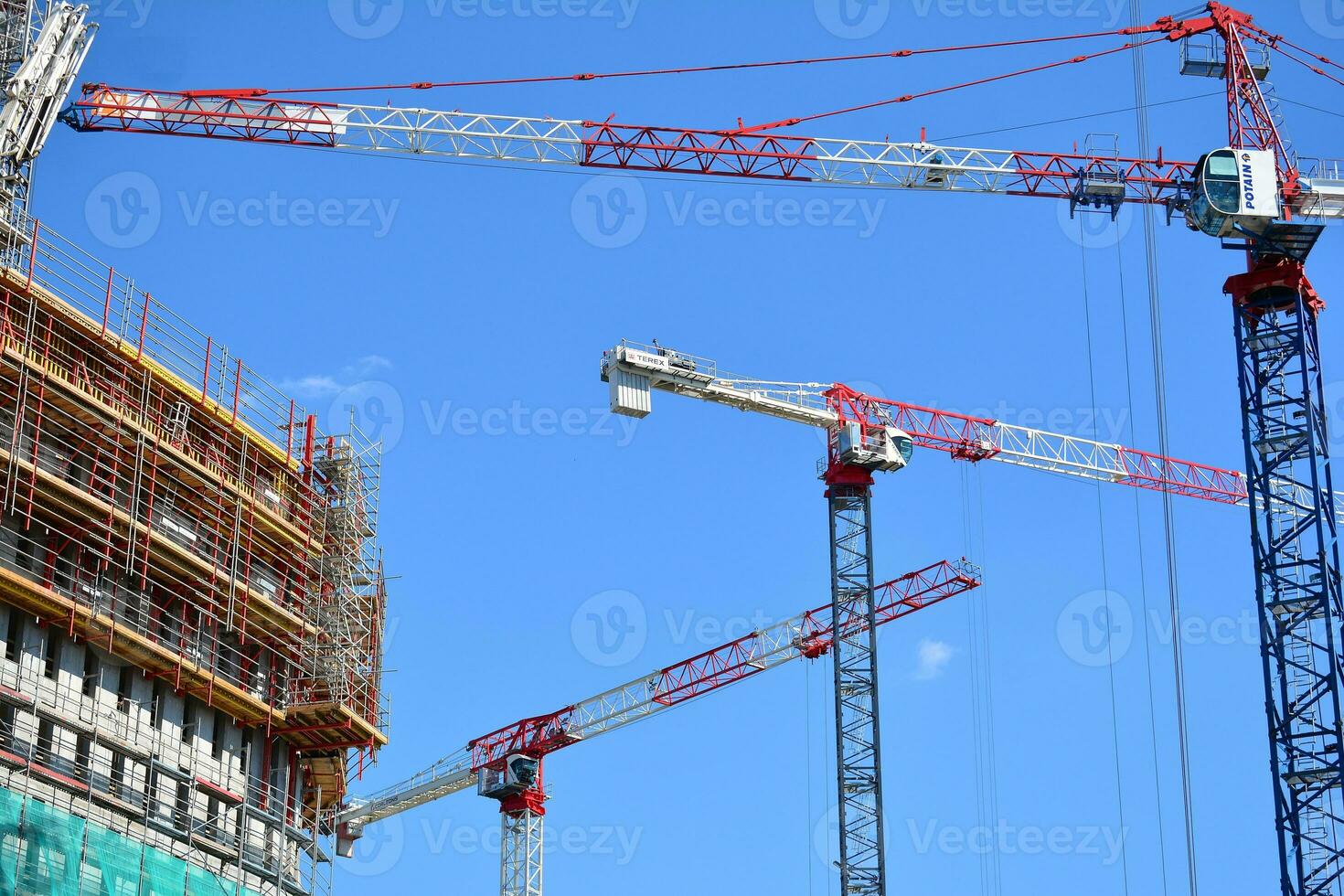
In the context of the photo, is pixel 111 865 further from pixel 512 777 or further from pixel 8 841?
pixel 512 777

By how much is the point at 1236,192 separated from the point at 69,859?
41651 mm

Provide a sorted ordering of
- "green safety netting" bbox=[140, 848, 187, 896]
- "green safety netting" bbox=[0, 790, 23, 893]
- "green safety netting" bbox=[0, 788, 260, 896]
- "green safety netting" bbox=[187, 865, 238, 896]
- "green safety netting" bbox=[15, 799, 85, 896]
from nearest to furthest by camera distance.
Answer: "green safety netting" bbox=[0, 790, 23, 893] → "green safety netting" bbox=[0, 788, 260, 896] → "green safety netting" bbox=[15, 799, 85, 896] → "green safety netting" bbox=[140, 848, 187, 896] → "green safety netting" bbox=[187, 865, 238, 896]

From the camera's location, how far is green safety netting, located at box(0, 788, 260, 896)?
172ft

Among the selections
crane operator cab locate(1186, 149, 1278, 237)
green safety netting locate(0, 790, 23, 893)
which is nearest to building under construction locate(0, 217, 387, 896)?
green safety netting locate(0, 790, 23, 893)

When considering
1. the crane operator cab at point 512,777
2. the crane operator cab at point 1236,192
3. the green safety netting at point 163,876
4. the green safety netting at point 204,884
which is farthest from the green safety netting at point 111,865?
the crane operator cab at point 512,777

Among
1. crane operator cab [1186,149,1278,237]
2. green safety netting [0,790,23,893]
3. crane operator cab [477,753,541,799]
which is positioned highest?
crane operator cab [1186,149,1278,237]

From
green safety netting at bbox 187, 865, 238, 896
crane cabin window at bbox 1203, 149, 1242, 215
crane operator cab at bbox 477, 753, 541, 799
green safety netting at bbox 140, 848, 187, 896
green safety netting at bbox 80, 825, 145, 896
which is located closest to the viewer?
green safety netting at bbox 80, 825, 145, 896

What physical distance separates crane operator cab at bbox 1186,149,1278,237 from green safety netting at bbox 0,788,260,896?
3833 centimetres

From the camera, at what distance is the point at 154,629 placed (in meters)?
60.5

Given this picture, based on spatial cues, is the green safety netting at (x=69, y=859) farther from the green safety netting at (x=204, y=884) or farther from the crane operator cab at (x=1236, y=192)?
the crane operator cab at (x=1236, y=192)

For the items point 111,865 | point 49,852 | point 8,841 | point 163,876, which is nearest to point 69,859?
point 49,852

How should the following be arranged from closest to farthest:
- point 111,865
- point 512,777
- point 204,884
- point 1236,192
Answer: point 111,865 → point 204,884 → point 1236,192 → point 512,777

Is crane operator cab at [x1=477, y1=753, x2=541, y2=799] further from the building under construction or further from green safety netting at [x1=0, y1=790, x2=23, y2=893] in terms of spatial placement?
green safety netting at [x1=0, y1=790, x2=23, y2=893]

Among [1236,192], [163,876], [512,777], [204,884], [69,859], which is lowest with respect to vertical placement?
[69,859]
